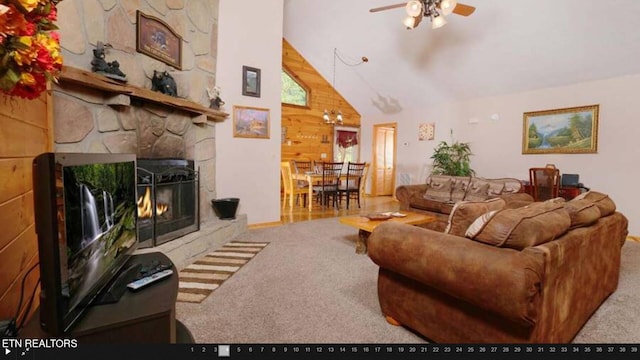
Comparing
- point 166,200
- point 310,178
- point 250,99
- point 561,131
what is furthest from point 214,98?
point 561,131

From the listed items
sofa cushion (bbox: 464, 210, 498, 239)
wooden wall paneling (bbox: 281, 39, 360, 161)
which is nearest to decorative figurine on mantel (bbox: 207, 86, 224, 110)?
sofa cushion (bbox: 464, 210, 498, 239)

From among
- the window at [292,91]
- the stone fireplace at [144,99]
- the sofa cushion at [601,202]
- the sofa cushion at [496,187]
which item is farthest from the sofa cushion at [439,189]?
the window at [292,91]

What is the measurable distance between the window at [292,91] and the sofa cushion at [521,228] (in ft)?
20.8

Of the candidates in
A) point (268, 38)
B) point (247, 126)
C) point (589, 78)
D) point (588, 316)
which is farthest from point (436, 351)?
point (589, 78)

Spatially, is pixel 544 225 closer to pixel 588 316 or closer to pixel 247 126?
pixel 588 316

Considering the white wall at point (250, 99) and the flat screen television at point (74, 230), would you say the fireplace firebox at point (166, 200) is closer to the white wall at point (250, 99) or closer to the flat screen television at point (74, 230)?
the white wall at point (250, 99)

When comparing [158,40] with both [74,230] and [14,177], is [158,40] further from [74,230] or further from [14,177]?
[74,230]

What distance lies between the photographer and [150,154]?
2.79 meters

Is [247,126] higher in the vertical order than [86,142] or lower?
higher

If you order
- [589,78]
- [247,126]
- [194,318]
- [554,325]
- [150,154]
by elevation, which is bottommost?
[194,318]

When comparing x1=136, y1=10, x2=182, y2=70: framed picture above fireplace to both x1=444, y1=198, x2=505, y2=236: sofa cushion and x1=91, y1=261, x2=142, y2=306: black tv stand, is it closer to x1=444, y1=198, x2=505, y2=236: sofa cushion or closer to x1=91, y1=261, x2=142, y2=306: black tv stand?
x1=91, y1=261, x2=142, y2=306: black tv stand

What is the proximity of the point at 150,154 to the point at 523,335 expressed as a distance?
3.01 metres

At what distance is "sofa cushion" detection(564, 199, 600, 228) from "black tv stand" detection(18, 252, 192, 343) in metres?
2.00

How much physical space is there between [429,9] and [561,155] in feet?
→ 11.0
